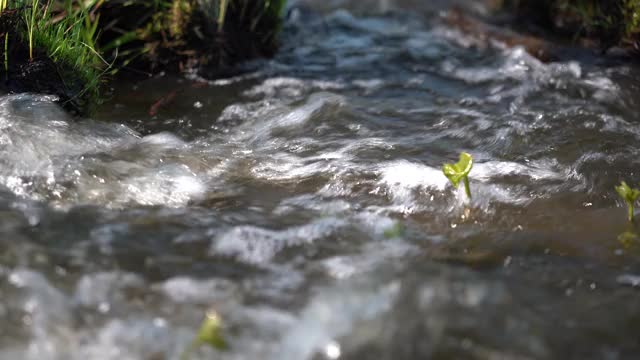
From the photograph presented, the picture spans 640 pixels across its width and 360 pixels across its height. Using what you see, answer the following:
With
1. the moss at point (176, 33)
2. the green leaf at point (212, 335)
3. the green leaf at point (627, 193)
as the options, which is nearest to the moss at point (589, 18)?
the moss at point (176, 33)

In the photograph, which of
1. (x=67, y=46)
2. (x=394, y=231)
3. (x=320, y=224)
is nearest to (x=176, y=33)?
(x=67, y=46)

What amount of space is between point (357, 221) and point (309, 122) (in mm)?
1371

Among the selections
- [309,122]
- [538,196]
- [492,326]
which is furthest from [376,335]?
[309,122]

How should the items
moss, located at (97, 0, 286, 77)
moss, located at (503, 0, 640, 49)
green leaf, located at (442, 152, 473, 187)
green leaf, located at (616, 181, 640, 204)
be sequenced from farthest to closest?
moss, located at (503, 0, 640, 49) → moss, located at (97, 0, 286, 77) → green leaf, located at (442, 152, 473, 187) → green leaf, located at (616, 181, 640, 204)

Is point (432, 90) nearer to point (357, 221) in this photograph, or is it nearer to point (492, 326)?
point (357, 221)

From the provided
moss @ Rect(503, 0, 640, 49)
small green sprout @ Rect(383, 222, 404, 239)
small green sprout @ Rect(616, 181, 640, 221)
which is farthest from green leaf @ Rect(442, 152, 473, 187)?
moss @ Rect(503, 0, 640, 49)

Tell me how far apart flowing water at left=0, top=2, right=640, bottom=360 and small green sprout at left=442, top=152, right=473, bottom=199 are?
0.11 meters

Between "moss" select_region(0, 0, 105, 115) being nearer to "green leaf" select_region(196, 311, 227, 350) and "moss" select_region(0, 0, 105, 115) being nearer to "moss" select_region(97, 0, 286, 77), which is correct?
"moss" select_region(97, 0, 286, 77)

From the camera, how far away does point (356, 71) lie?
535 cm

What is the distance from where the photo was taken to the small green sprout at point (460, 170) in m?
2.90

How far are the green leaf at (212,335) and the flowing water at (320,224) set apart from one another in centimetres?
3

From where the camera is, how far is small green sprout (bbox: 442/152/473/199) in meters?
2.90

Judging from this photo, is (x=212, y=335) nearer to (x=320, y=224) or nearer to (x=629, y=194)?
(x=320, y=224)

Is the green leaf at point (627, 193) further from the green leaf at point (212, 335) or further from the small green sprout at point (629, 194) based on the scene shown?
the green leaf at point (212, 335)
